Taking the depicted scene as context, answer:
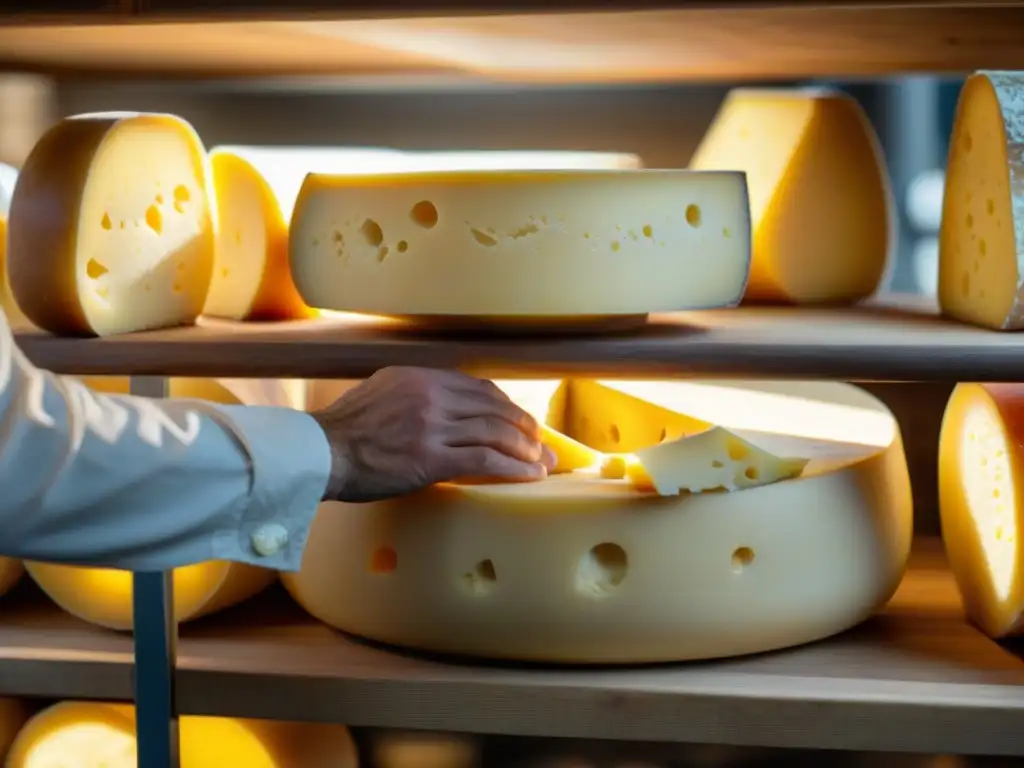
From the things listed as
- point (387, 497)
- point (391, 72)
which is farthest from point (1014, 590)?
point (391, 72)

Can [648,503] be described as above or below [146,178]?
below

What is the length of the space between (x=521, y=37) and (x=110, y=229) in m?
0.33

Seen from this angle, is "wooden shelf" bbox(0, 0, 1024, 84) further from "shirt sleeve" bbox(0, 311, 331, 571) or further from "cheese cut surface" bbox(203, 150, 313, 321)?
"shirt sleeve" bbox(0, 311, 331, 571)

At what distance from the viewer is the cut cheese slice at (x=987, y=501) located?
990 mm

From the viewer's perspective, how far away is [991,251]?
2.96 feet

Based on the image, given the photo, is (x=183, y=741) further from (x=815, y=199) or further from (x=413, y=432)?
(x=815, y=199)

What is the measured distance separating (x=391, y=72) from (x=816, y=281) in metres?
0.45

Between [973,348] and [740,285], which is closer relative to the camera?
[973,348]

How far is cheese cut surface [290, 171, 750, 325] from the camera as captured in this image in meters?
0.86

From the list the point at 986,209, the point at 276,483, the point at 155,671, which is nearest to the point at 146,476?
the point at 276,483

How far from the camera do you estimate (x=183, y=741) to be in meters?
1.08

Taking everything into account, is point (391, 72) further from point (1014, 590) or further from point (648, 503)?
point (1014, 590)

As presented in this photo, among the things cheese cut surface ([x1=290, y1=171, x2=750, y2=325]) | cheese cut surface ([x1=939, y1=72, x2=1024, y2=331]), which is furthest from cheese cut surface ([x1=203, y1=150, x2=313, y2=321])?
cheese cut surface ([x1=939, y1=72, x2=1024, y2=331])

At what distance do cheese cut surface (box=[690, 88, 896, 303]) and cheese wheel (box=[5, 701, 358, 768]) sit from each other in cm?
54
